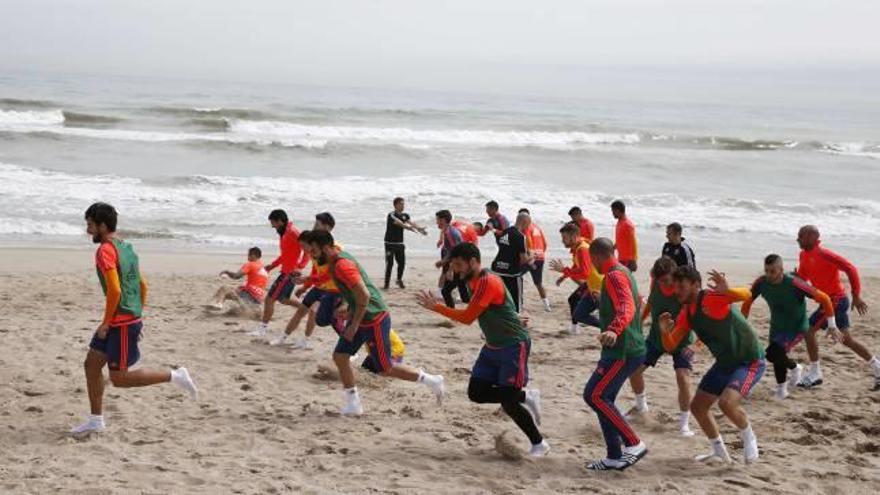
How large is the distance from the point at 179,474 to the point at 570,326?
6472 millimetres

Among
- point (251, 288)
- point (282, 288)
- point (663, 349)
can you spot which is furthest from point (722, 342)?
point (251, 288)

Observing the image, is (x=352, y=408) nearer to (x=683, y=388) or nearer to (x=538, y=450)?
(x=538, y=450)

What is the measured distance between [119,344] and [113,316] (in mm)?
226

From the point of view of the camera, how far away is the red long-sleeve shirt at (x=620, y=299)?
6.29 metres

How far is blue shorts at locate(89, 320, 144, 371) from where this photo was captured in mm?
6617

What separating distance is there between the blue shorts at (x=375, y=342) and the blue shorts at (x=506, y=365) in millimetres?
1152

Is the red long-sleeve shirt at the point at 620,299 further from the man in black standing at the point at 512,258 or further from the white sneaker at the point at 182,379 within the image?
the man in black standing at the point at 512,258

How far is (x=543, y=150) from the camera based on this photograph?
4006 centimetres

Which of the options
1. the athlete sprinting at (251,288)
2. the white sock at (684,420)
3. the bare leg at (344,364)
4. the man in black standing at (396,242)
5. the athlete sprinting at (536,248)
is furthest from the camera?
the man in black standing at (396,242)

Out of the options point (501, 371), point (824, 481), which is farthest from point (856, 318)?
point (501, 371)

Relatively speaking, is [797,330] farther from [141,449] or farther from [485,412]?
[141,449]

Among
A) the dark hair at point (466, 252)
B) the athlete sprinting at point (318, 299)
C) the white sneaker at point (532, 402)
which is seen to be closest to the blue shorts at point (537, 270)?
the athlete sprinting at point (318, 299)

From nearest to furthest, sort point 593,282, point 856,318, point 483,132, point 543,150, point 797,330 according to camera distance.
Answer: point 797,330, point 593,282, point 856,318, point 543,150, point 483,132

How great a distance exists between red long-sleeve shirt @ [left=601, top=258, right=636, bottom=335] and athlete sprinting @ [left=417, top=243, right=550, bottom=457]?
0.62 metres
